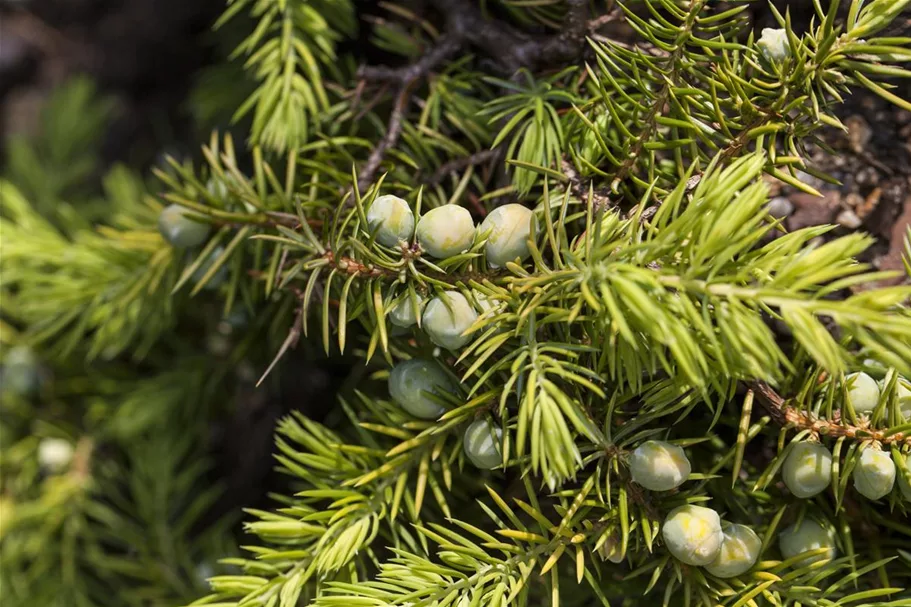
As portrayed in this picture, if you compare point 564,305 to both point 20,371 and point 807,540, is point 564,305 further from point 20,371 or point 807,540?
point 20,371

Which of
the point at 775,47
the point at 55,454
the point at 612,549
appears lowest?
the point at 55,454

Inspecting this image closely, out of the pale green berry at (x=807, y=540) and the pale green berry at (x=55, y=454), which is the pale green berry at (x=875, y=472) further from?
the pale green berry at (x=55, y=454)

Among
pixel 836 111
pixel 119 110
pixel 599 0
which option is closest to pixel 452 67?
pixel 599 0

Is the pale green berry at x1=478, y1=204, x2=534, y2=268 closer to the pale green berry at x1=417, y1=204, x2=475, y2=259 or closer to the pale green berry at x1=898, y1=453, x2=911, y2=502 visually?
the pale green berry at x1=417, y1=204, x2=475, y2=259

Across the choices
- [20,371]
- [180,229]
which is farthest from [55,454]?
[180,229]

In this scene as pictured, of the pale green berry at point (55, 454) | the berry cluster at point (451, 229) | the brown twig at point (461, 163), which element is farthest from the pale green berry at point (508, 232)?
the pale green berry at point (55, 454)
